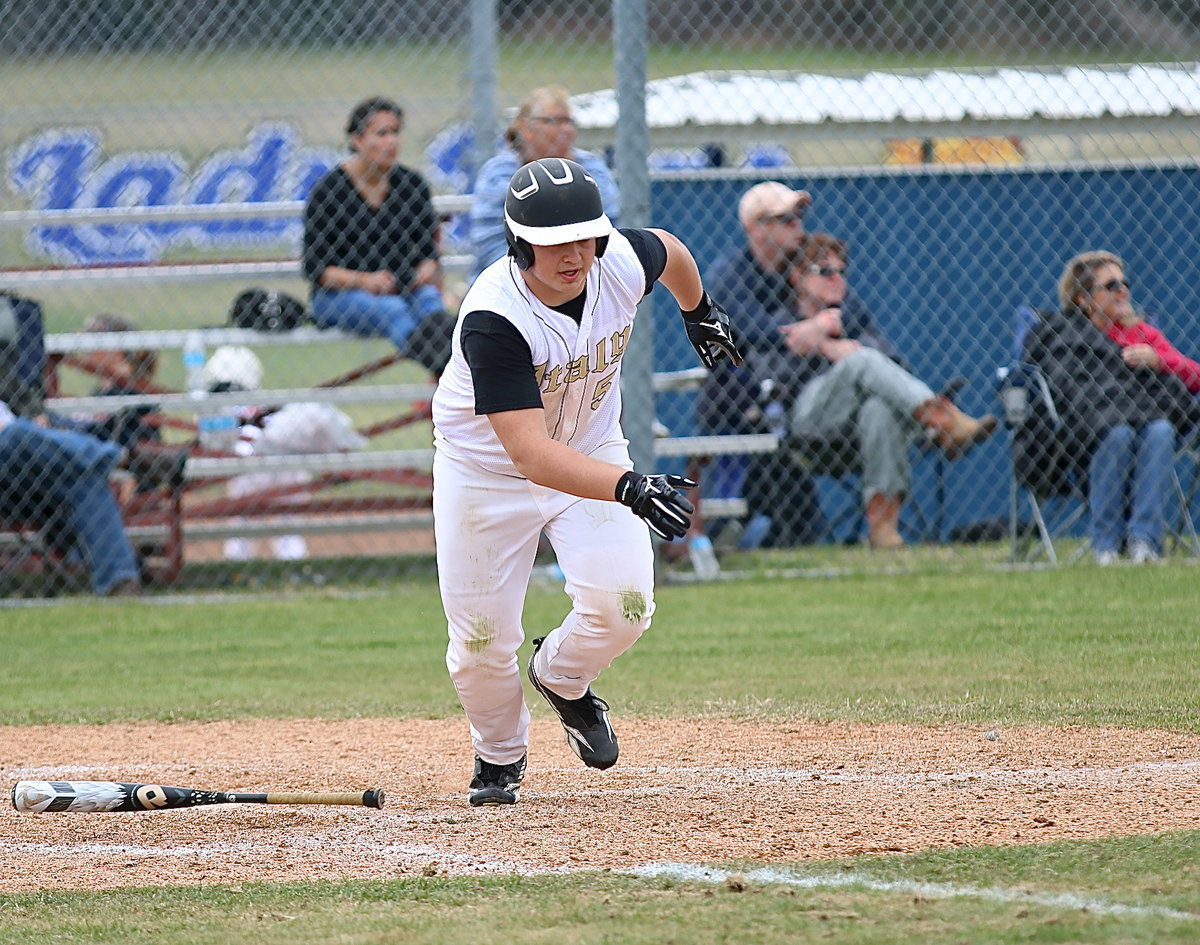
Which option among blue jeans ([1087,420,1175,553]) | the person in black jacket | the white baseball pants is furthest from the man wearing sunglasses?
the white baseball pants

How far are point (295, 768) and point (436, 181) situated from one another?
1332cm

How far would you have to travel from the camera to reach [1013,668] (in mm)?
6438

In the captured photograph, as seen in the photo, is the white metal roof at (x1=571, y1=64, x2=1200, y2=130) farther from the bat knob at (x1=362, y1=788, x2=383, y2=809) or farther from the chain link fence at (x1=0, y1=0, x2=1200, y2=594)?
the bat knob at (x1=362, y1=788, x2=383, y2=809)

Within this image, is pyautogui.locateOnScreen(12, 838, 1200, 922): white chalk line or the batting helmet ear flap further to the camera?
the batting helmet ear flap

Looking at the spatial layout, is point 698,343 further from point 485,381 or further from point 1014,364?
point 1014,364

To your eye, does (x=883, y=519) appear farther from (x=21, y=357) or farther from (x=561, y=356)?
(x=561, y=356)

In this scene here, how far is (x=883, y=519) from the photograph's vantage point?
30.6ft

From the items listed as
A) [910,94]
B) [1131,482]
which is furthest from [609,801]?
[910,94]

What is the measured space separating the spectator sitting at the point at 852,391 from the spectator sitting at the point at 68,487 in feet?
11.7

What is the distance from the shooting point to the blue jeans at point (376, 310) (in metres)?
8.94

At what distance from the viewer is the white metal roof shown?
10375mm

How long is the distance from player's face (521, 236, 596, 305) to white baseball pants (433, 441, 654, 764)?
57 centimetres

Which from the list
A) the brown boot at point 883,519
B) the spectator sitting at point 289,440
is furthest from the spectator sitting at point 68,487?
the brown boot at point 883,519

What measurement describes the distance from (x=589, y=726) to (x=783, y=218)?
4.96 metres
